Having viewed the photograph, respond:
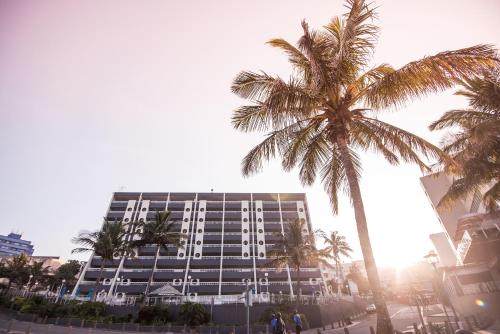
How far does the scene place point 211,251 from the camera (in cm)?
5025

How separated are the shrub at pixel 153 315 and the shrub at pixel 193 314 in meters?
1.62

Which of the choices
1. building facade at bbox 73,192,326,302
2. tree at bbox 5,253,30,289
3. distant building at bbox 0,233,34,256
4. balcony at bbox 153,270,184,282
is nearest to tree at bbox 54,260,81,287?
tree at bbox 5,253,30,289

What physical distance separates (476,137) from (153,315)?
2524 centimetres

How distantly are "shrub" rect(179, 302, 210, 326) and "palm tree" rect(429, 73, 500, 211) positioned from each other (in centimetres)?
1950

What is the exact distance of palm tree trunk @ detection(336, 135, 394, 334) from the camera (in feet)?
19.8

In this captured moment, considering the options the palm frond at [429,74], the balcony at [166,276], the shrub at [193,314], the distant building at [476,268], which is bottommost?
the shrub at [193,314]

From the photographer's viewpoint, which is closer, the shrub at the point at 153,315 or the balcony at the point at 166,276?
the shrub at the point at 153,315

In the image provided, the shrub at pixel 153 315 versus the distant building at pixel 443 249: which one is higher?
the distant building at pixel 443 249

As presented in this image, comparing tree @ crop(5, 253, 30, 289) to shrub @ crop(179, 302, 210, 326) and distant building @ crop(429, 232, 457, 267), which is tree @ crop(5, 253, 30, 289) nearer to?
shrub @ crop(179, 302, 210, 326)

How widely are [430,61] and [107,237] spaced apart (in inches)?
1295

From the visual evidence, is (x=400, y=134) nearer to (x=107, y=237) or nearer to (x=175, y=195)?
(x=107, y=237)

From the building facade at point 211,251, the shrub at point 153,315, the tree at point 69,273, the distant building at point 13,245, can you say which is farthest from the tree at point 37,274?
the distant building at point 13,245

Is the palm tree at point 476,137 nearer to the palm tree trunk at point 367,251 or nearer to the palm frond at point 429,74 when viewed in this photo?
the palm frond at point 429,74

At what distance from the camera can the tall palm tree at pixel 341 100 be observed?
700 cm
